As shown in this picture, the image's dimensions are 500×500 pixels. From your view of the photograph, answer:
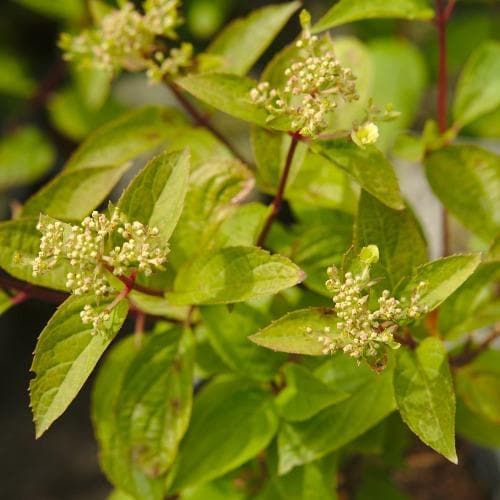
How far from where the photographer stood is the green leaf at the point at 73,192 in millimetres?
1047

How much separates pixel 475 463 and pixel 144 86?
1609mm

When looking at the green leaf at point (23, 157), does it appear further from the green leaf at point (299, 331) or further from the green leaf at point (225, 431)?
the green leaf at point (299, 331)

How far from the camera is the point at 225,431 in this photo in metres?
1.08

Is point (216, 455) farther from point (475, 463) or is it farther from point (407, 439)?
point (475, 463)

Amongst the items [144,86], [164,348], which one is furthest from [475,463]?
[144,86]

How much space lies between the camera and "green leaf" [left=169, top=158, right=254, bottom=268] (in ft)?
3.39

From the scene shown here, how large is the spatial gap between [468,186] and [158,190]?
468mm

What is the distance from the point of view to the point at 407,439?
139 centimetres

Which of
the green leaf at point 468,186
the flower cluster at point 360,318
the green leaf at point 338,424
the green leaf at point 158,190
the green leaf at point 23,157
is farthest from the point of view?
the green leaf at point 23,157

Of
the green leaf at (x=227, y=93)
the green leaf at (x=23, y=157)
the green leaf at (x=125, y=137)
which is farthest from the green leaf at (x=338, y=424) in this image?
the green leaf at (x=23, y=157)

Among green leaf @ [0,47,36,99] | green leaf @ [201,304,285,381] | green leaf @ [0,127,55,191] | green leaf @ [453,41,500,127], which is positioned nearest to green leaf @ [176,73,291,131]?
green leaf @ [201,304,285,381]

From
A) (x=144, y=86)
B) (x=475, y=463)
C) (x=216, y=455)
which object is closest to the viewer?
Result: (x=216, y=455)

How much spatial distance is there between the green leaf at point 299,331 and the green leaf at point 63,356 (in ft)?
0.52

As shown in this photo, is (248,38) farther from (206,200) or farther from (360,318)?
(360,318)
